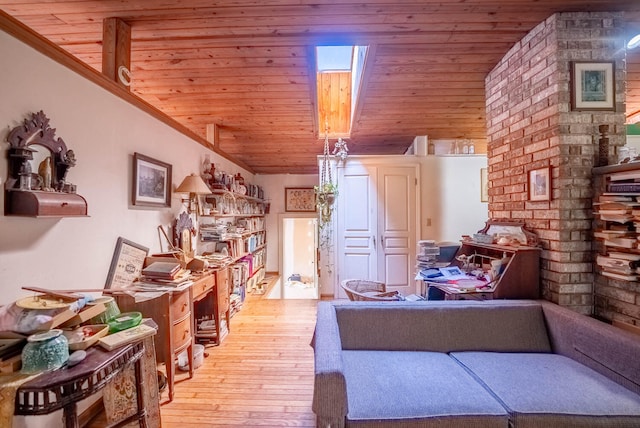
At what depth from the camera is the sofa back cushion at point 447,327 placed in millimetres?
1936

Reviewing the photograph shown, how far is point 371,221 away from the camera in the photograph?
4.45 m

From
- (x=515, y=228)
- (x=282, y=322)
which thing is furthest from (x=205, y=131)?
(x=515, y=228)

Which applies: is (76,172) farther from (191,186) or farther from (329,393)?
(329,393)

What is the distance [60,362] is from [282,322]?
2.57 metres

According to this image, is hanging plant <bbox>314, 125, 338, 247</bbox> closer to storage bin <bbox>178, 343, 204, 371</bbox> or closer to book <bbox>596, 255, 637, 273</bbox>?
storage bin <bbox>178, 343, 204, 371</bbox>

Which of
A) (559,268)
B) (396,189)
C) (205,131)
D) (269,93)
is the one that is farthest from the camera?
(396,189)

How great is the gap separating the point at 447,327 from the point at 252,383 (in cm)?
153

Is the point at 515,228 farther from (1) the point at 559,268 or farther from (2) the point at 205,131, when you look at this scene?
(2) the point at 205,131

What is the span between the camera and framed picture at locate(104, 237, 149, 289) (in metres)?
2.11

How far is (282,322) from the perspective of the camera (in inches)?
142

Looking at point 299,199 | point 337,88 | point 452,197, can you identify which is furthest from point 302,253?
point 337,88

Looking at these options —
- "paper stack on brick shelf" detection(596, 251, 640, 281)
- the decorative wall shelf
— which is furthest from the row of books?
the decorative wall shelf

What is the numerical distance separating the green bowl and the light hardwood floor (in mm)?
819

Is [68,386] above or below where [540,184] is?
below
